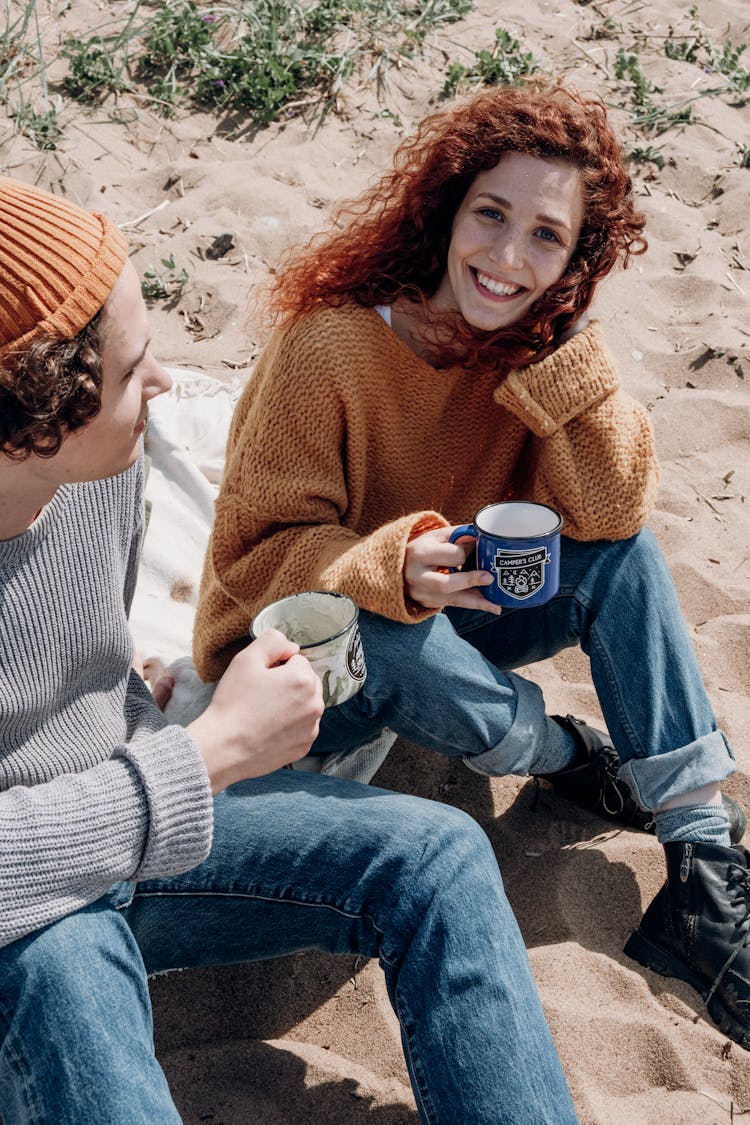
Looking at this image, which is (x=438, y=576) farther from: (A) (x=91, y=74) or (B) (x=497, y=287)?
(A) (x=91, y=74)

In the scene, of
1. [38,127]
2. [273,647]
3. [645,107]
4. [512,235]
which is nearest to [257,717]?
[273,647]

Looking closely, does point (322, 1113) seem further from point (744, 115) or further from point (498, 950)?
point (744, 115)

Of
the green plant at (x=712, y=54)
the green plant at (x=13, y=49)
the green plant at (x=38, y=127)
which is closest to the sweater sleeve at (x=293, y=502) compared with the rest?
the green plant at (x=38, y=127)

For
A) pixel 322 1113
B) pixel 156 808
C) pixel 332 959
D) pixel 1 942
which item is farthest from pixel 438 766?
pixel 1 942

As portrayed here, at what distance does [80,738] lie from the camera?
203cm

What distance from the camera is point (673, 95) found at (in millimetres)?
5320

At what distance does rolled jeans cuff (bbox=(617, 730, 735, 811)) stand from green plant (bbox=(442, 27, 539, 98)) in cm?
361

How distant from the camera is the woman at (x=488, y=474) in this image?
7.88 ft

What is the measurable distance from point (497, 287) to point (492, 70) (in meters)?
3.07

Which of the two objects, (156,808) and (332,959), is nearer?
(156,808)

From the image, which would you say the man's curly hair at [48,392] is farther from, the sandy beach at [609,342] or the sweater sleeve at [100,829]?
the sandy beach at [609,342]

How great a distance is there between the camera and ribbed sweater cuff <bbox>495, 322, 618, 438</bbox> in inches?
102

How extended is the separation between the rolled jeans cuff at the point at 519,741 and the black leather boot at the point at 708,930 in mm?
360

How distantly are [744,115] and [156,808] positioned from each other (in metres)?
4.70
